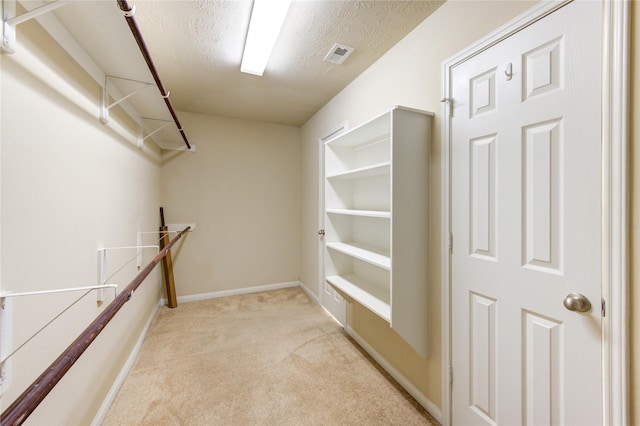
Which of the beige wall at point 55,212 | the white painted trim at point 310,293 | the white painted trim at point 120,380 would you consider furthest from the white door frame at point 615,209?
the white painted trim at point 310,293

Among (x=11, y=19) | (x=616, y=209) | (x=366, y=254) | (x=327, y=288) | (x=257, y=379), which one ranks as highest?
(x=11, y=19)

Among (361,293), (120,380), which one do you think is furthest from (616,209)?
(120,380)

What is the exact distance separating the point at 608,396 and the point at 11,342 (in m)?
2.11

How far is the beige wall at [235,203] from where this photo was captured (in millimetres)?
3445

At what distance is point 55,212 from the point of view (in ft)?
3.79

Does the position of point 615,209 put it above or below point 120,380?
above

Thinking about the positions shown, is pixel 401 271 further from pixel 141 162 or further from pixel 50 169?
pixel 141 162

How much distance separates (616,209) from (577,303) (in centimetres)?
37

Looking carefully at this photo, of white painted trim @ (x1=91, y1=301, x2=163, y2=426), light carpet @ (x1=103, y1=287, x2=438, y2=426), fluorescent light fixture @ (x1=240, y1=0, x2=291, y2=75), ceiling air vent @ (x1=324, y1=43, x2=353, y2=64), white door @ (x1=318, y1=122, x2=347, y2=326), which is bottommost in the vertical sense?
light carpet @ (x1=103, y1=287, x2=438, y2=426)

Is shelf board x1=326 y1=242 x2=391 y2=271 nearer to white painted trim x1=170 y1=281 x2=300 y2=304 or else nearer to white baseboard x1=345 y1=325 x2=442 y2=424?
white baseboard x1=345 y1=325 x2=442 y2=424

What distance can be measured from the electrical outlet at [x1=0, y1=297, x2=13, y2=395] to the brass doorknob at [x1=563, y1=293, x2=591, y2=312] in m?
2.00

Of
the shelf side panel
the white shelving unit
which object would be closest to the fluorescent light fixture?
the white shelving unit

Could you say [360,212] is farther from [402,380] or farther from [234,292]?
[234,292]

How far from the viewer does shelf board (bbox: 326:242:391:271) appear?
1680 mm
